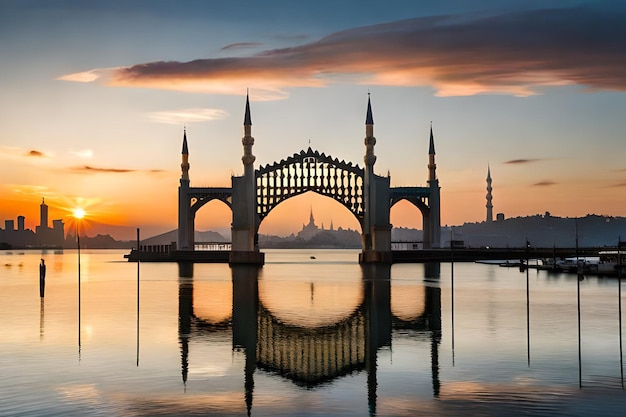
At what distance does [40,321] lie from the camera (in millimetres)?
39500

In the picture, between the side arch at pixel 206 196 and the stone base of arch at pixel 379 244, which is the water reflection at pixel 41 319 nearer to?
the side arch at pixel 206 196

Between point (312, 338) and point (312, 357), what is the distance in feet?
16.2

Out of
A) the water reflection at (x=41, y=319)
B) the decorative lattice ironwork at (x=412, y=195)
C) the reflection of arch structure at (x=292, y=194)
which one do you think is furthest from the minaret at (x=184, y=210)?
the water reflection at (x=41, y=319)

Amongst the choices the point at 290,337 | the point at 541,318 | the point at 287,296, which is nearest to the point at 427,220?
the point at 287,296

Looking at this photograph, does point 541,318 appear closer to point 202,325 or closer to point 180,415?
point 202,325

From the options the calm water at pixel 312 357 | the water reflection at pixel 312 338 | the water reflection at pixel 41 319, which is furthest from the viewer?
the water reflection at pixel 41 319

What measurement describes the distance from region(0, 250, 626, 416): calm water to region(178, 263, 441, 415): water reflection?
0.06 meters

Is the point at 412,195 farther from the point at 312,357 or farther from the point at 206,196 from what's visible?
the point at 312,357

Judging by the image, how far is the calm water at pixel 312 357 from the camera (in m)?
20.4

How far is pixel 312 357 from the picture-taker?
27906 mm

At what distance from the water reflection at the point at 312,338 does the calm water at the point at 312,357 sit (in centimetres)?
6

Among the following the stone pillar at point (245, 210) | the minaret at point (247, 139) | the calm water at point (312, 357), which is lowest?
the calm water at point (312, 357)

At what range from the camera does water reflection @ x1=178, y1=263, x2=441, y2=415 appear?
2477 centimetres

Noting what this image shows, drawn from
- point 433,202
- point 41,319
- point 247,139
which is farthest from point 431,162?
point 41,319
